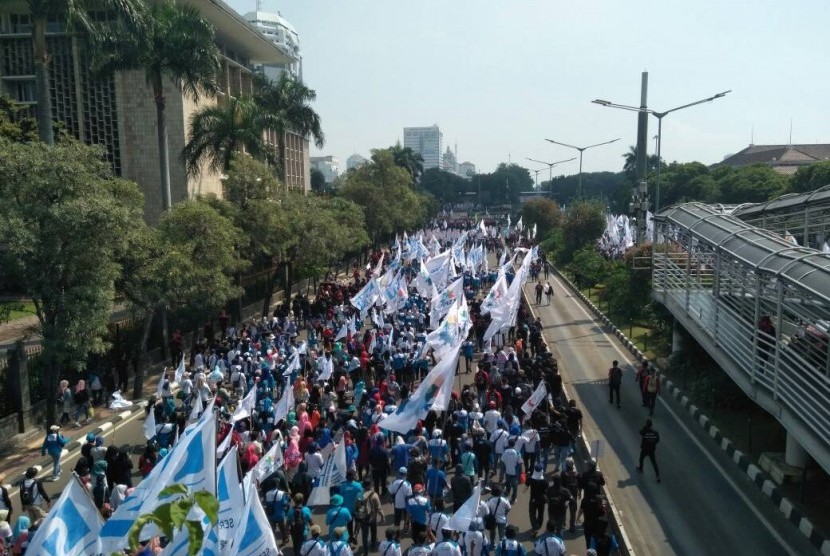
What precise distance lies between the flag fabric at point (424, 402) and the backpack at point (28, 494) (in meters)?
5.65

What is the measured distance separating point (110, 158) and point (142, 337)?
23.5 meters

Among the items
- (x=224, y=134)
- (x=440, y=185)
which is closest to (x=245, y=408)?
(x=224, y=134)

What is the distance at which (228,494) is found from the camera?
867 centimetres

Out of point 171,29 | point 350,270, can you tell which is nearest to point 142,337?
point 171,29

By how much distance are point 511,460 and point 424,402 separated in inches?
69.2

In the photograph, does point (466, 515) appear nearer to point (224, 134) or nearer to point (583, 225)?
point (224, 134)

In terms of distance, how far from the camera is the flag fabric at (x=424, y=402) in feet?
40.8

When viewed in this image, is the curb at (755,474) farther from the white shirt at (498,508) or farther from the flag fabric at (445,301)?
the flag fabric at (445,301)

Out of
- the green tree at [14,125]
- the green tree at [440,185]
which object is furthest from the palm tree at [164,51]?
the green tree at [440,185]

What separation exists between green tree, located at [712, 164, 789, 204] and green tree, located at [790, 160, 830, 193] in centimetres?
154

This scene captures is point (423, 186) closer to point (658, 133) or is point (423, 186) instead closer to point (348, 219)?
point (348, 219)

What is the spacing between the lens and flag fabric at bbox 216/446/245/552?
28.0 ft

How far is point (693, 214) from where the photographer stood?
69.3 ft

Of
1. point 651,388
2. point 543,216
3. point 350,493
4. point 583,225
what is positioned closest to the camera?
point 350,493
